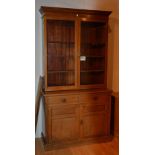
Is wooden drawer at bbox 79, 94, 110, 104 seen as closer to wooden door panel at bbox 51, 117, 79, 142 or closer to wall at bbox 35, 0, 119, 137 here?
wooden door panel at bbox 51, 117, 79, 142

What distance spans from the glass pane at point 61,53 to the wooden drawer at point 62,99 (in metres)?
0.26

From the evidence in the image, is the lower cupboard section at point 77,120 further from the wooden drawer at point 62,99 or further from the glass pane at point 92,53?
the glass pane at point 92,53

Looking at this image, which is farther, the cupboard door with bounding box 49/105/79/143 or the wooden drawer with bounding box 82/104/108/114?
the wooden drawer with bounding box 82/104/108/114

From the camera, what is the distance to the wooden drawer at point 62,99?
3.08 m

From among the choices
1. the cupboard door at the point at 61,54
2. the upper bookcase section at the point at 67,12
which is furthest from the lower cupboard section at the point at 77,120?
the upper bookcase section at the point at 67,12

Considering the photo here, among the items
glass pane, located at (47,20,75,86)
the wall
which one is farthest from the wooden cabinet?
the wall

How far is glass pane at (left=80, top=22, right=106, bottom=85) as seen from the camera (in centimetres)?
350

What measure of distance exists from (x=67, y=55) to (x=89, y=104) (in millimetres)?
900

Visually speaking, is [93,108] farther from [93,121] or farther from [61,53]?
[61,53]

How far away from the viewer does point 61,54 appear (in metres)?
3.44

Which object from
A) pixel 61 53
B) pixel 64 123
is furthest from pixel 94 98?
pixel 61 53
